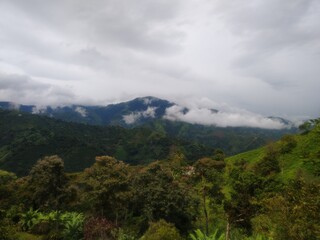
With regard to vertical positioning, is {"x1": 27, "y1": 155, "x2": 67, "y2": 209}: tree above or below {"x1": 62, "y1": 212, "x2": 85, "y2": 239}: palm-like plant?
above

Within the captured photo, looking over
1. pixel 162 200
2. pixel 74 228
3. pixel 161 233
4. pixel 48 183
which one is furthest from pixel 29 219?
pixel 161 233

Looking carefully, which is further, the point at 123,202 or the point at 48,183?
the point at 48,183

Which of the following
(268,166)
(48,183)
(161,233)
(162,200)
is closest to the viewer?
(161,233)

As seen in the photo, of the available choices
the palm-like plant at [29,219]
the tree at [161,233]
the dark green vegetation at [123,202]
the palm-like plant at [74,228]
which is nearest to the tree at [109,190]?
the dark green vegetation at [123,202]

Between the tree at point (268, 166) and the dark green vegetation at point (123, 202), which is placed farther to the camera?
the tree at point (268, 166)

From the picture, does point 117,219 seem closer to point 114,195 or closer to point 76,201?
point 114,195

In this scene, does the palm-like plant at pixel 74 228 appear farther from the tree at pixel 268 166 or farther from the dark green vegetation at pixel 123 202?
the tree at pixel 268 166

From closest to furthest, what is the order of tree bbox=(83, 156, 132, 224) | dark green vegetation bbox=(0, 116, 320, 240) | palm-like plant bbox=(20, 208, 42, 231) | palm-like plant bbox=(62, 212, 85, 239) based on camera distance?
dark green vegetation bbox=(0, 116, 320, 240) < palm-like plant bbox=(62, 212, 85, 239) < palm-like plant bbox=(20, 208, 42, 231) < tree bbox=(83, 156, 132, 224)

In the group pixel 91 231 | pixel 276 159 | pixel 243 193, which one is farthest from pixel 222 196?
pixel 276 159

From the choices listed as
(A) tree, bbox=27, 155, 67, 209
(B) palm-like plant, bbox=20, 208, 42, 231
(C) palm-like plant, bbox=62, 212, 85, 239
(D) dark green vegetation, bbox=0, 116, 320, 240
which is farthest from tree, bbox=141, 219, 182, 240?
(A) tree, bbox=27, 155, 67, 209

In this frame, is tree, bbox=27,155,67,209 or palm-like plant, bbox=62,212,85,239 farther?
tree, bbox=27,155,67,209

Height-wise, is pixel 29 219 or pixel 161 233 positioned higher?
pixel 161 233

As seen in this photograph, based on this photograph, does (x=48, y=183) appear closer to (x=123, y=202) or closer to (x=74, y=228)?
(x=74, y=228)

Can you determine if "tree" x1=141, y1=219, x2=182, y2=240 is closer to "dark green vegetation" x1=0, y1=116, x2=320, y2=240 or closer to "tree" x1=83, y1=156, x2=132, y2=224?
"dark green vegetation" x1=0, y1=116, x2=320, y2=240
